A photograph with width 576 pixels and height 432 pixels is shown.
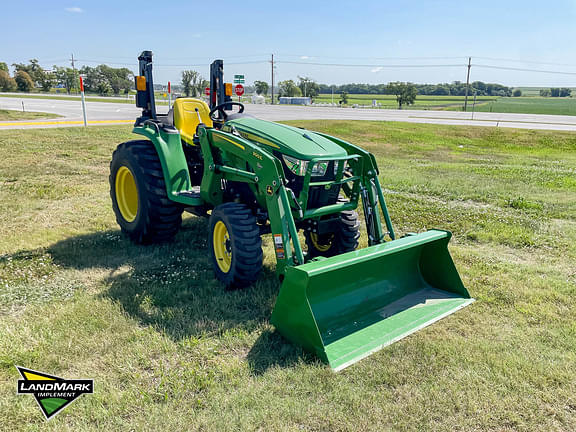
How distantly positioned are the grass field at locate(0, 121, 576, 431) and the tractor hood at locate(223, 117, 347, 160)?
136 centimetres

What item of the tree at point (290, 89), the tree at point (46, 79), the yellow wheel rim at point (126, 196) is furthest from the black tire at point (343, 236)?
→ the tree at point (46, 79)

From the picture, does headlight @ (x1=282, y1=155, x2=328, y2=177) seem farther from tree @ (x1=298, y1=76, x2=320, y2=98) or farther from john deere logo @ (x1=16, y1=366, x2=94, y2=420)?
tree @ (x1=298, y1=76, x2=320, y2=98)

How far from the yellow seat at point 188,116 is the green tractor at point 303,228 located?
110mm

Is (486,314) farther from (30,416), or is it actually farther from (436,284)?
(30,416)

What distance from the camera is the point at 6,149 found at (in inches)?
501

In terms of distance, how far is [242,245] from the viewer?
13.9 ft

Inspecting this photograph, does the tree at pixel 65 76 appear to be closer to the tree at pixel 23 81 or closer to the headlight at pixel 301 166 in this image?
the tree at pixel 23 81

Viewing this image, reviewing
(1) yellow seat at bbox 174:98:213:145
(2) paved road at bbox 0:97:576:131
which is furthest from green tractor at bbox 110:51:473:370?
(2) paved road at bbox 0:97:576:131

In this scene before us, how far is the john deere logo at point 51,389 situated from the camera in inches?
114

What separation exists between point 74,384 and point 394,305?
8.72 feet

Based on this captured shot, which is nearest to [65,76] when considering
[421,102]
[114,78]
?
[114,78]

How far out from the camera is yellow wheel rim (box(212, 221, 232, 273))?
4643 mm

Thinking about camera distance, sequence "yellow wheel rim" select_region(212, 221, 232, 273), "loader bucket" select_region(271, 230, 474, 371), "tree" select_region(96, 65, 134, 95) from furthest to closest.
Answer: "tree" select_region(96, 65, 134, 95) < "yellow wheel rim" select_region(212, 221, 232, 273) < "loader bucket" select_region(271, 230, 474, 371)

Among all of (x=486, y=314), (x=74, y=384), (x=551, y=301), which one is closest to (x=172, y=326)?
(x=74, y=384)
